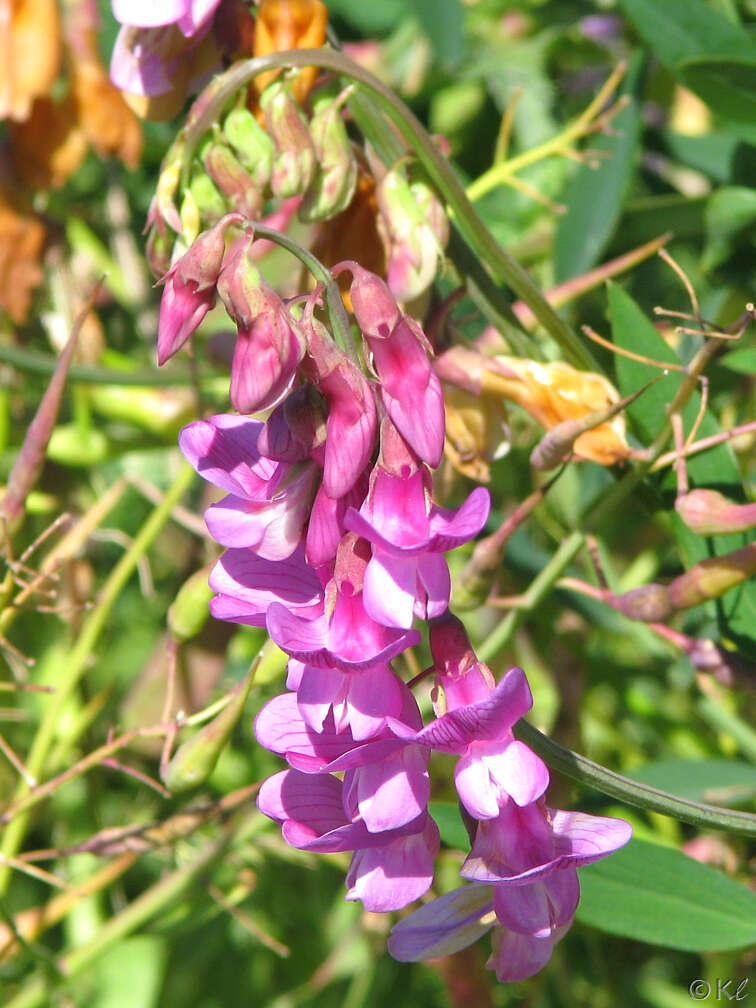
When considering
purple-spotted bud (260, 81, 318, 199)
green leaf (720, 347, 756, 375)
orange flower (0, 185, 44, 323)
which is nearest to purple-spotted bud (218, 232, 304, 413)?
purple-spotted bud (260, 81, 318, 199)

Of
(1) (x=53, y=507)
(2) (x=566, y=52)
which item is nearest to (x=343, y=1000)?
(1) (x=53, y=507)

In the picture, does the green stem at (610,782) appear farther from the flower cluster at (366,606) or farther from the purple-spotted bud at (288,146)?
the purple-spotted bud at (288,146)

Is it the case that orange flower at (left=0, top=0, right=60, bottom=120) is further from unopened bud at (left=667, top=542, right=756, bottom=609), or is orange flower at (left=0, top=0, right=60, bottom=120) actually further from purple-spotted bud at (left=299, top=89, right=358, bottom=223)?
unopened bud at (left=667, top=542, right=756, bottom=609)

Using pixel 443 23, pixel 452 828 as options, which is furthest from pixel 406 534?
pixel 443 23

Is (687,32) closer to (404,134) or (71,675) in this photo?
(404,134)

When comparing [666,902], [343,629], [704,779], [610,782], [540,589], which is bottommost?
[704,779]

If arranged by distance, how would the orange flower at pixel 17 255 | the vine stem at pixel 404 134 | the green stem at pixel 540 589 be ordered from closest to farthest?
the vine stem at pixel 404 134 → the green stem at pixel 540 589 → the orange flower at pixel 17 255

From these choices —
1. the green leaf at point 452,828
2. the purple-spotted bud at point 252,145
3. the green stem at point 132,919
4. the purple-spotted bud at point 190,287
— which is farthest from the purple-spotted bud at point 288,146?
the green stem at point 132,919
